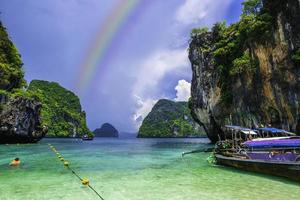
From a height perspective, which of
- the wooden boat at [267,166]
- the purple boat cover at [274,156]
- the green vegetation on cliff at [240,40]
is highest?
the green vegetation on cliff at [240,40]

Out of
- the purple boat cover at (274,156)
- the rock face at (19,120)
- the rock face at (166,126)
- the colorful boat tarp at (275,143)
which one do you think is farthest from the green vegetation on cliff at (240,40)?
the rock face at (166,126)

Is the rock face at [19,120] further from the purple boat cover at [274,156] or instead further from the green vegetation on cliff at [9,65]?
the purple boat cover at [274,156]

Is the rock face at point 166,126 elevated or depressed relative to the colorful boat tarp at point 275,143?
elevated

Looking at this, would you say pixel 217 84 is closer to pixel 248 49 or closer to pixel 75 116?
pixel 248 49

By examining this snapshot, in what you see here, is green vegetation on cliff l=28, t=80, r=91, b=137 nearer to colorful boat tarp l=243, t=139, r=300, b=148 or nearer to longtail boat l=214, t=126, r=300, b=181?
longtail boat l=214, t=126, r=300, b=181

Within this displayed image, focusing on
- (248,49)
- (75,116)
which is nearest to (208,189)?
(248,49)

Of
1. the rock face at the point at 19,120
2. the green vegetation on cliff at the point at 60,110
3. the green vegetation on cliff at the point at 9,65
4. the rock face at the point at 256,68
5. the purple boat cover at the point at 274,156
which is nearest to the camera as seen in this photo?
the purple boat cover at the point at 274,156

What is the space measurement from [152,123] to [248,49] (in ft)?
526

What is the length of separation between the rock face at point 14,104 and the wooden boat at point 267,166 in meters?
45.6

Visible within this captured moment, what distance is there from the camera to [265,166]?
1477cm

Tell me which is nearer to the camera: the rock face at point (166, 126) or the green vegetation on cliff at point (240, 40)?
the green vegetation on cliff at point (240, 40)

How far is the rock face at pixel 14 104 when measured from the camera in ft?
169

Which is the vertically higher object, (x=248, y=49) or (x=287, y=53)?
(x=248, y=49)

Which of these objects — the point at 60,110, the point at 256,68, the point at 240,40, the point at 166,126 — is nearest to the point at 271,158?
the point at 256,68
